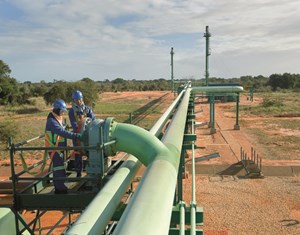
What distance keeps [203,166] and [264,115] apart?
21.5 meters

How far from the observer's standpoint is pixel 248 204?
1091cm

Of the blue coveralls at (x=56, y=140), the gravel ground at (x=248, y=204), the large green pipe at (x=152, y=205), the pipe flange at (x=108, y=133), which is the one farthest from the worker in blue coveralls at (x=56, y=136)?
the gravel ground at (x=248, y=204)

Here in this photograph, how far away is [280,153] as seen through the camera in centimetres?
1825

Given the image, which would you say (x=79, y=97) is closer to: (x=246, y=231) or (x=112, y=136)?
(x=112, y=136)

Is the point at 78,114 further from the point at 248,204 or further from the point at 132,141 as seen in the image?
the point at 248,204

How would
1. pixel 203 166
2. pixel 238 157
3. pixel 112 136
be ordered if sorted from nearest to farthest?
pixel 112 136
pixel 203 166
pixel 238 157

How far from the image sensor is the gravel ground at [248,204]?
30.6 ft

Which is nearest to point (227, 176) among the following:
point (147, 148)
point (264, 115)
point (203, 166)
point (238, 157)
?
point (203, 166)

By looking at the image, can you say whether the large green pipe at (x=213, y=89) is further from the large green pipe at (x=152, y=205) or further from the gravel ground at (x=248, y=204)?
the large green pipe at (x=152, y=205)

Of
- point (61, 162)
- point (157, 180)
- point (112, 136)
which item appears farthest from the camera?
point (61, 162)

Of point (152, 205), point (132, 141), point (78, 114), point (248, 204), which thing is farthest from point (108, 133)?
point (248, 204)

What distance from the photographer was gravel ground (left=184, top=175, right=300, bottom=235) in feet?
30.6

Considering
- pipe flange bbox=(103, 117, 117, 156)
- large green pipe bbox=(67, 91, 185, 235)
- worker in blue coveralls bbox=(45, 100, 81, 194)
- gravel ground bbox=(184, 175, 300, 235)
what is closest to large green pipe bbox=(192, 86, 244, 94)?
gravel ground bbox=(184, 175, 300, 235)

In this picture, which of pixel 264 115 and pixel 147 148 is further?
pixel 264 115
